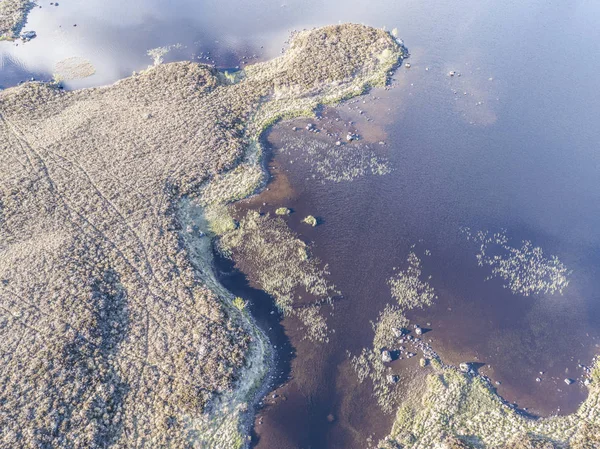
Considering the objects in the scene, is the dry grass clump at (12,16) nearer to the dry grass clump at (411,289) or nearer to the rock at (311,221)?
the rock at (311,221)

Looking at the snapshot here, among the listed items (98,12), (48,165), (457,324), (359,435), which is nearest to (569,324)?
(457,324)

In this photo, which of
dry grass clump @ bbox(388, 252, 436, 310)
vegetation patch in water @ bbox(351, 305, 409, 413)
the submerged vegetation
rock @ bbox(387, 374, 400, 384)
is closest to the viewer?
vegetation patch in water @ bbox(351, 305, 409, 413)

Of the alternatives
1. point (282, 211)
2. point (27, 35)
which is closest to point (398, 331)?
point (282, 211)

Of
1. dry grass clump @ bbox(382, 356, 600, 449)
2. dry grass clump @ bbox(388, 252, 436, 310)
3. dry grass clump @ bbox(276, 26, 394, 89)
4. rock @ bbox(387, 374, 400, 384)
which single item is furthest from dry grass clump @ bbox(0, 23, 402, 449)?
dry grass clump @ bbox(382, 356, 600, 449)

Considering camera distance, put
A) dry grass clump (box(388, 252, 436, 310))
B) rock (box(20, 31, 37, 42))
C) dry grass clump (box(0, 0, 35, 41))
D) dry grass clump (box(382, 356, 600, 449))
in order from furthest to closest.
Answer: dry grass clump (box(0, 0, 35, 41)) → rock (box(20, 31, 37, 42)) → dry grass clump (box(388, 252, 436, 310)) → dry grass clump (box(382, 356, 600, 449))

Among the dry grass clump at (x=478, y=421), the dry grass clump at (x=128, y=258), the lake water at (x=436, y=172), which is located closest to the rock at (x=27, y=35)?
the lake water at (x=436, y=172)

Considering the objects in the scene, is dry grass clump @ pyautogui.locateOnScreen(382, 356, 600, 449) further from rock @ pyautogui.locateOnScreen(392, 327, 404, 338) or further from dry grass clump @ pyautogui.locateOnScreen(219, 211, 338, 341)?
dry grass clump @ pyautogui.locateOnScreen(219, 211, 338, 341)
